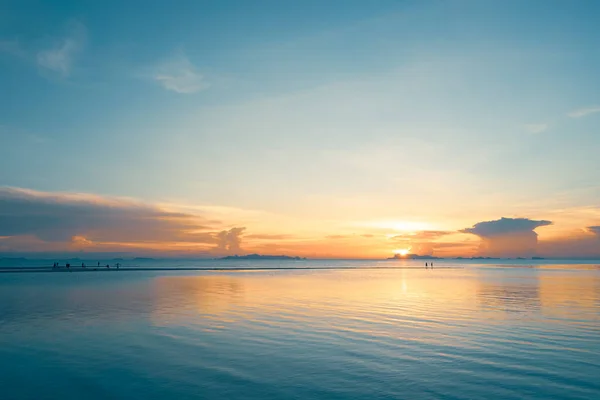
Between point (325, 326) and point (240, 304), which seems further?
point (240, 304)

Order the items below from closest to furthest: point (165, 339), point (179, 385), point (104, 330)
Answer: point (179, 385) → point (165, 339) → point (104, 330)

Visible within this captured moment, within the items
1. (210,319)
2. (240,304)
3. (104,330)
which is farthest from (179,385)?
(240,304)

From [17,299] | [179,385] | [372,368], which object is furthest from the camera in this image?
[17,299]

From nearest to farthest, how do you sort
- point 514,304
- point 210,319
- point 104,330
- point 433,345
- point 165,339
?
point 433,345 < point 165,339 < point 104,330 < point 210,319 < point 514,304

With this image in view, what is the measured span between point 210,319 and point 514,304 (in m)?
32.7

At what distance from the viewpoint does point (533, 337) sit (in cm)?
2803

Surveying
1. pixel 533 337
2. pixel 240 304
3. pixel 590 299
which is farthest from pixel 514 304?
pixel 240 304

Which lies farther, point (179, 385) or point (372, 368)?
point (372, 368)

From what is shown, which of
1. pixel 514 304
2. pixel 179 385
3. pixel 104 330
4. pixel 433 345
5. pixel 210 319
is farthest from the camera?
pixel 514 304

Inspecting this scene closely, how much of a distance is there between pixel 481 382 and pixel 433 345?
7.13 m

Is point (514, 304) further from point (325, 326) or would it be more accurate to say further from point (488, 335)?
point (325, 326)

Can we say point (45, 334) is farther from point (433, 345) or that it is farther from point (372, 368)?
point (433, 345)

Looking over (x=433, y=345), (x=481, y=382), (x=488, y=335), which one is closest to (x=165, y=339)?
(x=433, y=345)

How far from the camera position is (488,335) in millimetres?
28734
